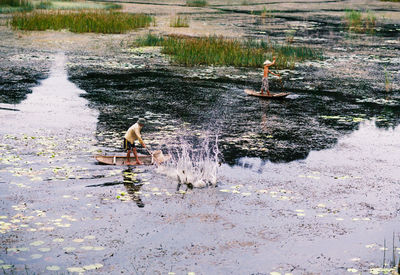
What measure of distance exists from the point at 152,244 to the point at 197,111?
8196 millimetres

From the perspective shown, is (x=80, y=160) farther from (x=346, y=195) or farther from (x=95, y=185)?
(x=346, y=195)

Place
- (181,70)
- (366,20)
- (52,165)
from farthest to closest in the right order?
(366,20), (181,70), (52,165)

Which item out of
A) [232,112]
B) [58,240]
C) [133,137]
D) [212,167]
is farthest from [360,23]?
[58,240]

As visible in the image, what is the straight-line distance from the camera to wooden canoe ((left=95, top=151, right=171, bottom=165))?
10.8 metres

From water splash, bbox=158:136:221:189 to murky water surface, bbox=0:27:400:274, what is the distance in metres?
0.14

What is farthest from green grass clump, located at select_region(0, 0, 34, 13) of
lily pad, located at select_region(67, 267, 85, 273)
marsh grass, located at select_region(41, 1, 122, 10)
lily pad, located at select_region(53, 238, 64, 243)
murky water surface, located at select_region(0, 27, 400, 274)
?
lily pad, located at select_region(67, 267, 85, 273)

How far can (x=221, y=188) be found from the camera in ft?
32.4

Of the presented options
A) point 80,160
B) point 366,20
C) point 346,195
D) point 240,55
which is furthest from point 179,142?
point 366,20

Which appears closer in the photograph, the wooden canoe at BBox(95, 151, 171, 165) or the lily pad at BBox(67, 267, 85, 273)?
the lily pad at BBox(67, 267, 85, 273)

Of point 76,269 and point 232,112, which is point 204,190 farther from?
point 232,112

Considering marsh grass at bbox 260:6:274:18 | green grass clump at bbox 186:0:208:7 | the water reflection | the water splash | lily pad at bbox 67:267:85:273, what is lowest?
lily pad at bbox 67:267:85:273

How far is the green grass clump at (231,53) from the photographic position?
76.1 feet

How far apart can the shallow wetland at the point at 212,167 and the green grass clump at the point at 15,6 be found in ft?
51.8

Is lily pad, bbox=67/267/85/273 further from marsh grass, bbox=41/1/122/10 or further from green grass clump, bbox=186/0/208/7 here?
green grass clump, bbox=186/0/208/7
